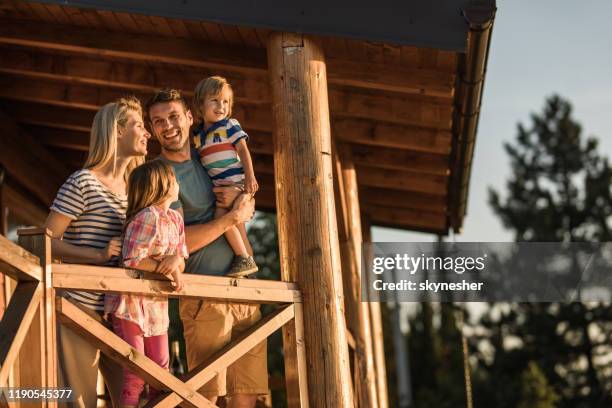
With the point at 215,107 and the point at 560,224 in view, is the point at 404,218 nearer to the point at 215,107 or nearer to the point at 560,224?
the point at 215,107

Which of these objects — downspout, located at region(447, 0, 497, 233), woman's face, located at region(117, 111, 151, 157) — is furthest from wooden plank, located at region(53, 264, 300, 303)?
downspout, located at region(447, 0, 497, 233)

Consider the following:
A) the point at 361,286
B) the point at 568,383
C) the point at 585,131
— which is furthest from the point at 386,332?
the point at 361,286

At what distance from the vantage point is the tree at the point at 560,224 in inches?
1324

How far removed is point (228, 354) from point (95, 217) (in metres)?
1.01

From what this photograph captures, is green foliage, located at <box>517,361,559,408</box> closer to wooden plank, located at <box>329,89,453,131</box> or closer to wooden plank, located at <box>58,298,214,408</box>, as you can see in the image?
wooden plank, located at <box>329,89,453,131</box>

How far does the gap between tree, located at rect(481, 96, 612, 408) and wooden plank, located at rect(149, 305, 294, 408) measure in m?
27.4

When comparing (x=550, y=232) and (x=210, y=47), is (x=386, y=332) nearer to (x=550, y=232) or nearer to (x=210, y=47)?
(x=550, y=232)

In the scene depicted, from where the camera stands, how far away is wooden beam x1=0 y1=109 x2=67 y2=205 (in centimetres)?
1028

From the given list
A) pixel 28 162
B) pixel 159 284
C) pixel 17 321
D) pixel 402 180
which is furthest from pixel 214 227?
pixel 402 180

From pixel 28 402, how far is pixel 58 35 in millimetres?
3615

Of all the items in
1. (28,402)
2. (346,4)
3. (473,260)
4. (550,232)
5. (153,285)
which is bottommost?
(28,402)

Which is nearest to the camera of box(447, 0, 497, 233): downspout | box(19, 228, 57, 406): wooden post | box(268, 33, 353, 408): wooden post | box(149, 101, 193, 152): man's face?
box(19, 228, 57, 406): wooden post

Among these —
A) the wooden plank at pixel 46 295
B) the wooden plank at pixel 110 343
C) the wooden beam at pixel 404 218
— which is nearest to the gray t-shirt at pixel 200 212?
the wooden plank at pixel 110 343

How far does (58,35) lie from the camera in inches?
334
